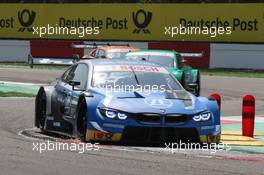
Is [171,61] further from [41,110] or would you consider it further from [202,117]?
[202,117]

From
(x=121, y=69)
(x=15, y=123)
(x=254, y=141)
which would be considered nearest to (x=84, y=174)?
(x=121, y=69)

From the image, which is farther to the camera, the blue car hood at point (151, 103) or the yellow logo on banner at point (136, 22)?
the yellow logo on banner at point (136, 22)

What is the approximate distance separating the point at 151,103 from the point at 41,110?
2904 millimetres

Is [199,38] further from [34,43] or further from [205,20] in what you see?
[34,43]

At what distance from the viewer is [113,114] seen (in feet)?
33.4

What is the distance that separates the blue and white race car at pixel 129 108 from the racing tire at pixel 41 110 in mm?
482

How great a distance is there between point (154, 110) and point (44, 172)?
2.63 meters

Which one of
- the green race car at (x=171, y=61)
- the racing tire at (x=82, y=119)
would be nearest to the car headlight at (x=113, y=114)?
the racing tire at (x=82, y=119)

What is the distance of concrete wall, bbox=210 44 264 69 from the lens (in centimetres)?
3175

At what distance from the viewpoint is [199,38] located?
34406mm

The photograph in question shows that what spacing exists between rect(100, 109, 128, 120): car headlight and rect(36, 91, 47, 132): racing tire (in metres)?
2.33

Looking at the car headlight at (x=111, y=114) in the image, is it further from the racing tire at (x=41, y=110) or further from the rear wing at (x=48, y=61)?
the rear wing at (x=48, y=61)

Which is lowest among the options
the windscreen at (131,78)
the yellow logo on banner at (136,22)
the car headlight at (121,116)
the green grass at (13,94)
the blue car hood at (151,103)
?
the green grass at (13,94)

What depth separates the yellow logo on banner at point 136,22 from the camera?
34094 millimetres
